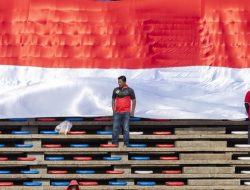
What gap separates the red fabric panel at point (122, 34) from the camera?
2112 cm

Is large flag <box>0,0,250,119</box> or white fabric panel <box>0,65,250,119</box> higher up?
large flag <box>0,0,250,119</box>

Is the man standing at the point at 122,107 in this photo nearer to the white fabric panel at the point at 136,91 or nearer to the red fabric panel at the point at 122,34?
the white fabric panel at the point at 136,91

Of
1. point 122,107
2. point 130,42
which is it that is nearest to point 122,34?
point 130,42

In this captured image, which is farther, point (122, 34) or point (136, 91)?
point (122, 34)

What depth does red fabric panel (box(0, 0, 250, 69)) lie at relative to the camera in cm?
2112

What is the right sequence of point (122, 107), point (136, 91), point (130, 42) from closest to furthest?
1. point (122, 107)
2. point (136, 91)
3. point (130, 42)

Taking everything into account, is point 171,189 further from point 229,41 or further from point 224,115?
point 229,41

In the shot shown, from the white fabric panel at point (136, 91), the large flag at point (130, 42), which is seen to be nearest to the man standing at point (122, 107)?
the white fabric panel at point (136, 91)

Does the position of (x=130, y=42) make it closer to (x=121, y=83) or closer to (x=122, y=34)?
(x=122, y=34)

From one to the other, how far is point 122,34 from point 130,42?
0.32 m

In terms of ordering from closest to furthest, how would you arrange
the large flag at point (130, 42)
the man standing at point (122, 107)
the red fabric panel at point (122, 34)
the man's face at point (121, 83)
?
1. the man standing at point (122, 107)
2. the man's face at point (121, 83)
3. the large flag at point (130, 42)
4. the red fabric panel at point (122, 34)

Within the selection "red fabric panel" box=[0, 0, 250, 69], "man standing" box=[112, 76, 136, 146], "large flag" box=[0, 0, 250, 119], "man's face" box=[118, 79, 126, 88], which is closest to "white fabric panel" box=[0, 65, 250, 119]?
"large flag" box=[0, 0, 250, 119]

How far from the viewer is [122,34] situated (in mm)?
21297

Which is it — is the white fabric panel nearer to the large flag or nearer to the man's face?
the large flag
